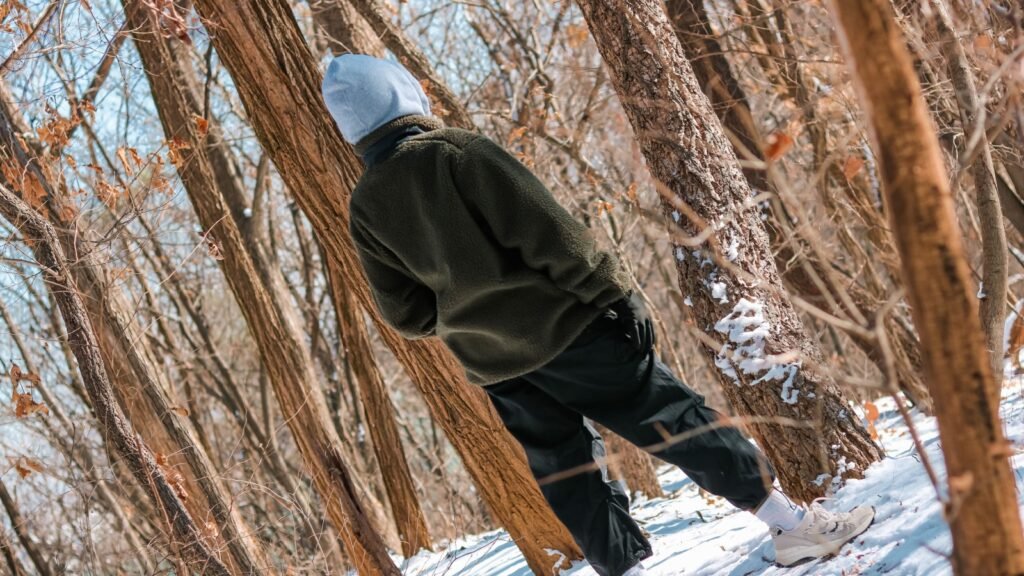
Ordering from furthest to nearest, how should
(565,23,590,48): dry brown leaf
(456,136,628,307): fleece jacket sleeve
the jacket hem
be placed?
(565,23,590,48): dry brown leaf → the jacket hem → (456,136,628,307): fleece jacket sleeve

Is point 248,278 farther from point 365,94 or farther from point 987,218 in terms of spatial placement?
point 987,218

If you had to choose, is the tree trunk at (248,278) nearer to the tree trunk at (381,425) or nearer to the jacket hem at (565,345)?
the tree trunk at (381,425)

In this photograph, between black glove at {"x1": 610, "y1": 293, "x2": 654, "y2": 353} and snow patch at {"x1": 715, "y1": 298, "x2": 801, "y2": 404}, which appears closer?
black glove at {"x1": 610, "y1": 293, "x2": 654, "y2": 353}

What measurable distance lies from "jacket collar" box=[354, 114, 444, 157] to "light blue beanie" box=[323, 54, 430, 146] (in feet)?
0.04

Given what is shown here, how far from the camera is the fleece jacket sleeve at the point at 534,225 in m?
2.56

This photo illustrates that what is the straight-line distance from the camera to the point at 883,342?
Result: 140 cm

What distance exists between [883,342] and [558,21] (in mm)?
6147

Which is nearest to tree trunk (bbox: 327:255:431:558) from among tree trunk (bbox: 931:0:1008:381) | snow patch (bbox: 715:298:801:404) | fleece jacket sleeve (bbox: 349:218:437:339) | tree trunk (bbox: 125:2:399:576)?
tree trunk (bbox: 125:2:399:576)

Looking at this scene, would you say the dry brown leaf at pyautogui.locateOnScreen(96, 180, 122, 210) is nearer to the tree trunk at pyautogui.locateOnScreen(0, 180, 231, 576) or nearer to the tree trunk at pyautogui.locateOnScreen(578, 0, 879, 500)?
the tree trunk at pyautogui.locateOnScreen(0, 180, 231, 576)

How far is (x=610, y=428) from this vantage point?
2.83 meters

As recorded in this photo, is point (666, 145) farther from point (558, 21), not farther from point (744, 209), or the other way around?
point (558, 21)

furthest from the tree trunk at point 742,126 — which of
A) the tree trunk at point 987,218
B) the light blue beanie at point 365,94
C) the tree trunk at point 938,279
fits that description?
the tree trunk at point 938,279

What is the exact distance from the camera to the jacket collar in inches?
109

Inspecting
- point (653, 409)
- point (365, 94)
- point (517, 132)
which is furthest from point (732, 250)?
point (517, 132)
